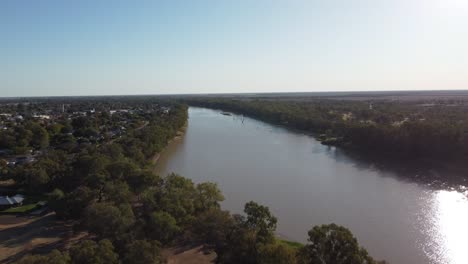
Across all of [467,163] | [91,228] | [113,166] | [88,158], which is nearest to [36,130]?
[88,158]

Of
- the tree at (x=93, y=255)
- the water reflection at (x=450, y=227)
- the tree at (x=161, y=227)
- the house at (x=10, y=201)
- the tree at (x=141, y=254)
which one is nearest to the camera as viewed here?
the tree at (x=93, y=255)

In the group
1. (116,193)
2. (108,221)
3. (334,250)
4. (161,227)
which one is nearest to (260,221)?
(334,250)

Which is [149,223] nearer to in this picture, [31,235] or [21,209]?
[31,235]

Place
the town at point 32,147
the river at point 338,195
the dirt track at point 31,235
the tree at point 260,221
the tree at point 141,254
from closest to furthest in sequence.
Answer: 1. the tree at point 141,254
2. the tree at point 260,221
3. the dirt track at point 31,235
4. the river at point 338,195
5. the town at point 32,147

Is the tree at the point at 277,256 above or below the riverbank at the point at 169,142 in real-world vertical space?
above

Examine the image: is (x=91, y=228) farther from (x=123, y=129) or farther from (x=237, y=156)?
(x=123, y=129)

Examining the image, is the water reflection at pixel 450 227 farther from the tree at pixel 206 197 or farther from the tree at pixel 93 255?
the tree at pixel 93 255

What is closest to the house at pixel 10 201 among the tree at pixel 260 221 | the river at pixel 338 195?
the river at pixel 338 195

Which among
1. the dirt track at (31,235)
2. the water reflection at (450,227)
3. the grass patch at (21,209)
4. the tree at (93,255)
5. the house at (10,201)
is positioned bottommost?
the water reflection at (450,227)
